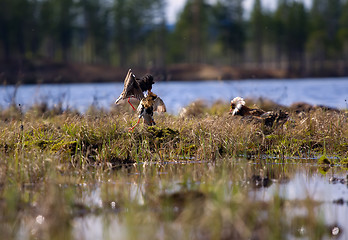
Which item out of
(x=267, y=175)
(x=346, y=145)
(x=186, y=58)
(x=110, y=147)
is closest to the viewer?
(x=267, y=175)

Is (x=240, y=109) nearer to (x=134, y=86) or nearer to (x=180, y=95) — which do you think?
(x=134, y=86)

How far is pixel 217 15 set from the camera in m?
74.0

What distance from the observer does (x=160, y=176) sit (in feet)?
21.4

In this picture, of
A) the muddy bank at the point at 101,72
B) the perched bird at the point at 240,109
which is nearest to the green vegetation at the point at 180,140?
the perched bird at the point at 240,109

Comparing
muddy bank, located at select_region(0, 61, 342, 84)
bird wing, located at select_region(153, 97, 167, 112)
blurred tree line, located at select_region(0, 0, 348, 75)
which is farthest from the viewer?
blurred tree line, located at select_region(0, 0, 348, 75)

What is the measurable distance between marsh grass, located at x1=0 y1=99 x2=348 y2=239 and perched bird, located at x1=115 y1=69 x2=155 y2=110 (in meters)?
0.69

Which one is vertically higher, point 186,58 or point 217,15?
point 217,15

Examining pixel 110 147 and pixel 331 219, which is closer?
pixel 331 219

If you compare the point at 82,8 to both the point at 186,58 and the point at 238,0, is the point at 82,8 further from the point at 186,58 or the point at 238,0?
the point at 238,0

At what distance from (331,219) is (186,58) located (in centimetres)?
7815

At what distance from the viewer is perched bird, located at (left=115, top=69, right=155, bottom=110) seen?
26.6ft

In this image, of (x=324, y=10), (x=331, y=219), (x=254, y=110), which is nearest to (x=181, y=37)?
(x=324, y=10)

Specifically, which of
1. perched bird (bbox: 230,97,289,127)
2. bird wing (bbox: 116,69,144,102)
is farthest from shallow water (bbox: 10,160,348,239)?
perched bird (bbox: 230,97,289,127)

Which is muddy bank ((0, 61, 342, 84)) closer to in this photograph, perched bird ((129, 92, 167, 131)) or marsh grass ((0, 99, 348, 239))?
marsh grass ((0, 99, 348, 239))
